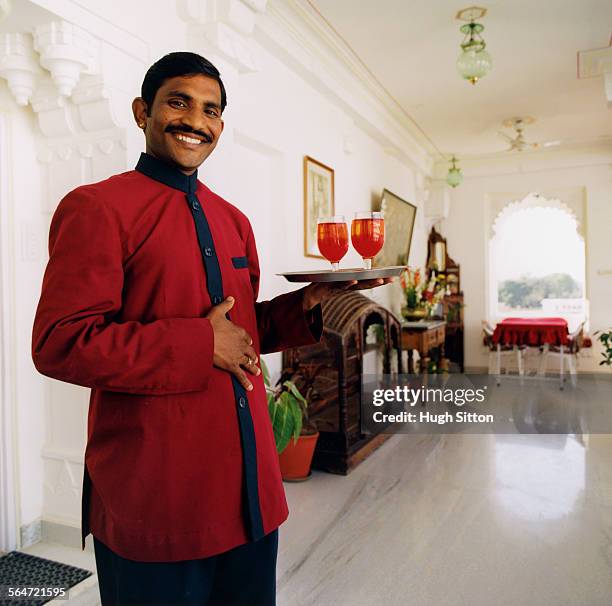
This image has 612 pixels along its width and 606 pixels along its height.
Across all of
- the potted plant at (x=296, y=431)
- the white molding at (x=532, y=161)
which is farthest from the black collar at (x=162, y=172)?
the white molding at (x=532, y=161)

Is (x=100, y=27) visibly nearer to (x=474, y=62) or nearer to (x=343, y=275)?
(x=343, y=275)

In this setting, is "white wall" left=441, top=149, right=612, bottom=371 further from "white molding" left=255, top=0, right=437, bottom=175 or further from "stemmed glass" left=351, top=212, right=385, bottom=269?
"stemmed glass" left=351, top=212, right=385, bottom=269

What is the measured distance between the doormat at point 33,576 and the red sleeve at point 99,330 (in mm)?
1500

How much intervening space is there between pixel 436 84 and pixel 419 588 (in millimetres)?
4108

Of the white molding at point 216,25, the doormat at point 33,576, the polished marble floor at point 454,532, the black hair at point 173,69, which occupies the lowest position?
the polished marble floor at point 454,532

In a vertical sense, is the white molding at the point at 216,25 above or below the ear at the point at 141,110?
above

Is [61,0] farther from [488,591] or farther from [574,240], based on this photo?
[574,240]

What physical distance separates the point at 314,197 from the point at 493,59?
1787mm

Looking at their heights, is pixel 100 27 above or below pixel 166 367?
above

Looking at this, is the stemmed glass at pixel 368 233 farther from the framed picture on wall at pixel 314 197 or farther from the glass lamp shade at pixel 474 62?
the framed picture on wall at pixel 314 197

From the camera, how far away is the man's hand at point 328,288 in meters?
1.28

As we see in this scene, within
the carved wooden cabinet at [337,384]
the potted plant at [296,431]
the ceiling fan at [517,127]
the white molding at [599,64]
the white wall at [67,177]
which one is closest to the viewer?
the white wall at [67,177]

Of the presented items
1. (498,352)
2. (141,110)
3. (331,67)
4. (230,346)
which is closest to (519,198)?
(498,352)

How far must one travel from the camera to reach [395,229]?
20.1 ft
